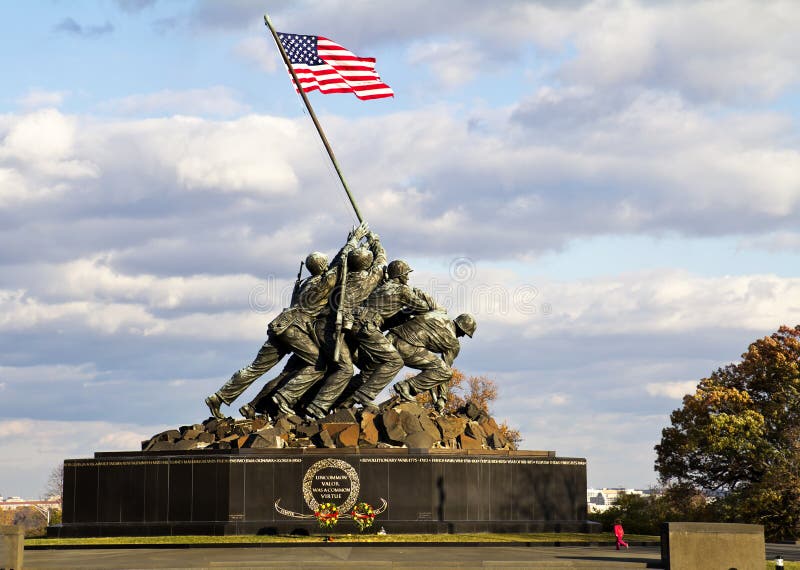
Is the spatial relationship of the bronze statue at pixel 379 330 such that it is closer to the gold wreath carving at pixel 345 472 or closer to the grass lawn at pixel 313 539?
the gold wreath carving at pixel 345 472

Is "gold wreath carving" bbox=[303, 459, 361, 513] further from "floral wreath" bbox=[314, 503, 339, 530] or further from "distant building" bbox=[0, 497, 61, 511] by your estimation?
"distant building" bbox=[0, 497, 61, 511]

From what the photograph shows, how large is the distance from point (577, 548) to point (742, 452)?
14613mm

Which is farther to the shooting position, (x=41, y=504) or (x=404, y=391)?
(x=41, y=504)

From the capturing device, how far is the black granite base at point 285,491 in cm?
2631

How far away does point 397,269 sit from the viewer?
31.0 m

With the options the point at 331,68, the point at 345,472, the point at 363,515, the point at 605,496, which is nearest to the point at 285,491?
the point at 345,472

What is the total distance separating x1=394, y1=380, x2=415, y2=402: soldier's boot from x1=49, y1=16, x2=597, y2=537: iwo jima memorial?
6 cm

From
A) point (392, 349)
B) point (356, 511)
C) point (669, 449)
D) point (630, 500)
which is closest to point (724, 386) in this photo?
point (669, 449)

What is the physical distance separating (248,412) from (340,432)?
3.44m

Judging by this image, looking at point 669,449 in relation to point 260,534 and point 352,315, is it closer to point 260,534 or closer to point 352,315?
point 352,315

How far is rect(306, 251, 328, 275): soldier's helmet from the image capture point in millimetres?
30344

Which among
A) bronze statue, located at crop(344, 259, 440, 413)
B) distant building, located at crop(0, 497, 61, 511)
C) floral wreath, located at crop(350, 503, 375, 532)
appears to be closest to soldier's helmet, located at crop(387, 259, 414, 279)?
bronze statue, located at crop(344, 259, 440, 413)

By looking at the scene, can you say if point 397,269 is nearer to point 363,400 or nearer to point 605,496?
point 363,400

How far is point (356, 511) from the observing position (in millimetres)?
26328
